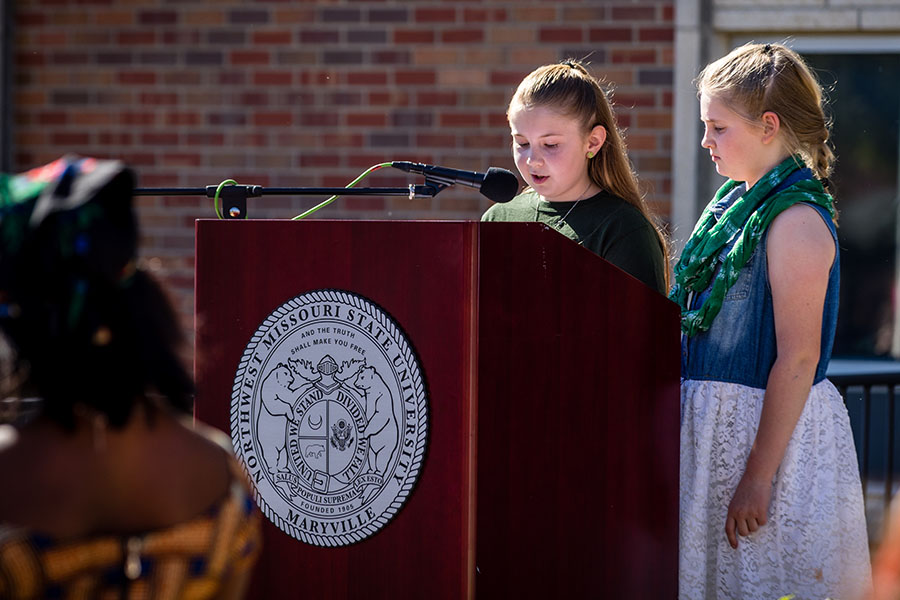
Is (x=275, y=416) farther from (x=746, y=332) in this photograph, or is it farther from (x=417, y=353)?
(x=746, y=332)

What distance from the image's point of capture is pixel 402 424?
1860mm

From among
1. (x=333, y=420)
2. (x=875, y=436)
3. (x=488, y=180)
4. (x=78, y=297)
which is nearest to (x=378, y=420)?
(x=333, y=420)

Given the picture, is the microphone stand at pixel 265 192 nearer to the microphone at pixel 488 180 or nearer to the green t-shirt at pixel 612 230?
the microphone at pixel 488 180

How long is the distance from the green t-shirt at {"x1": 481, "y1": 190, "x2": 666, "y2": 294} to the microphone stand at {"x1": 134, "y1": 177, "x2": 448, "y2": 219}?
12.6 inches

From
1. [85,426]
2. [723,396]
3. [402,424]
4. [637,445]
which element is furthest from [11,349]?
[723,396]

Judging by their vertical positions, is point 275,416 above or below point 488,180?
below

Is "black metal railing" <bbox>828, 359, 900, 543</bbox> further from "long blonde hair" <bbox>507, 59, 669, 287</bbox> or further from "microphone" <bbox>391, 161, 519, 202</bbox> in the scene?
"microphone" <bbox>391, 161, 519, 202</bbox>

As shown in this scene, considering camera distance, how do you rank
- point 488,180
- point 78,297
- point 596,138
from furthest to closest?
point 596,138 → point 488,180 → point 78,297

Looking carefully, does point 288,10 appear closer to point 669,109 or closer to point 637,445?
point 669,109

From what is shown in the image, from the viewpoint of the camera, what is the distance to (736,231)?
2320mm

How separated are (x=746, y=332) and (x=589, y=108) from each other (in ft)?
2.12

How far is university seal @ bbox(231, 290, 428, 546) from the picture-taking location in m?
1.86

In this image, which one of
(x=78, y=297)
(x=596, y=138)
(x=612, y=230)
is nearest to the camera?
(x=78, y=297)

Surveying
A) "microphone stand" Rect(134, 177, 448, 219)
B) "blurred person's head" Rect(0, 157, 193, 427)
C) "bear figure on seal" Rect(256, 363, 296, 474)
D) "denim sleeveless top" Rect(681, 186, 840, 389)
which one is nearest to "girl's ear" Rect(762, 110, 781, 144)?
"denim sleeveless top" Rect(681, 186, 840, 389)
